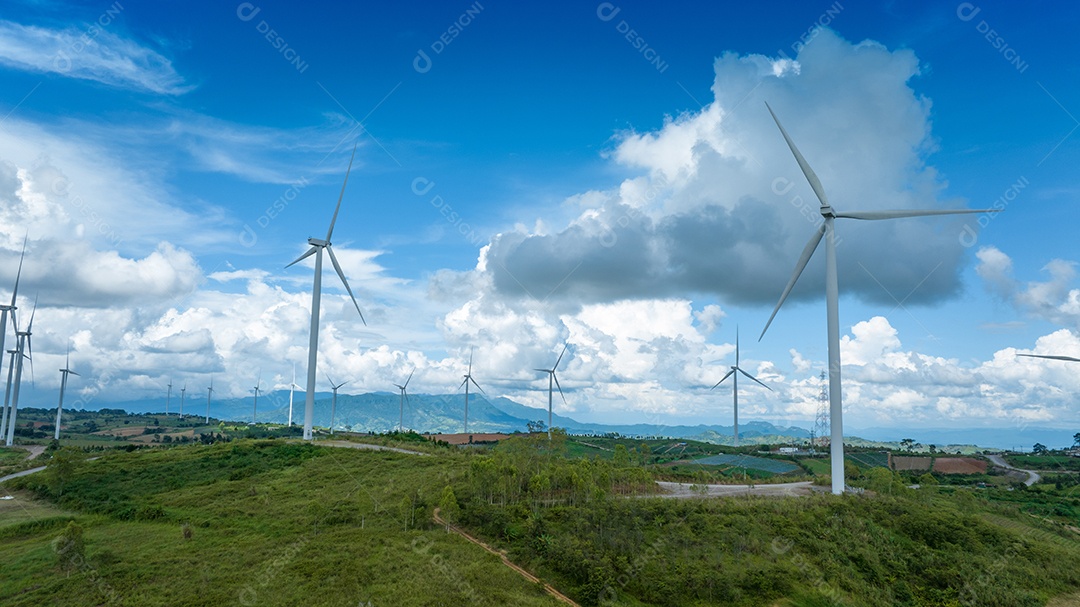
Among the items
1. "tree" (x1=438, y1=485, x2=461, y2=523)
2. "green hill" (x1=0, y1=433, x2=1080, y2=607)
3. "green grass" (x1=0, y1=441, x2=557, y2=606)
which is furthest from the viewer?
"tree" (x1=438, y1=485, x2=461, y2=523)

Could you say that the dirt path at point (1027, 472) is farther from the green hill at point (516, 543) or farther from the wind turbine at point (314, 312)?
the wind turbine at point (314, 312)

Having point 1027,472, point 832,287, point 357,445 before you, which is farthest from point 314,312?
point 1027,472

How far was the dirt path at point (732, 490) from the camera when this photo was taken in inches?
2746

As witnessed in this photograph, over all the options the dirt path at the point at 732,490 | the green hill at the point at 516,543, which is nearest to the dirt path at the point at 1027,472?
the green hill at the point at 516,543

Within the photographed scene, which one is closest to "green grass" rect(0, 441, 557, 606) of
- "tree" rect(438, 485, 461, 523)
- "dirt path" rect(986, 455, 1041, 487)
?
"tree" rect(438, 485, 461, 523)

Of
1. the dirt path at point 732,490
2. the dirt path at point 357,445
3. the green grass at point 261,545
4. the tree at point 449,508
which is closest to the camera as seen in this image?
the green grass at point 261,545

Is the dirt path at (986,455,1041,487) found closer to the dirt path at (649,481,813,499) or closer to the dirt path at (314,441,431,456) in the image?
the dirt path at (649,481,813,499)

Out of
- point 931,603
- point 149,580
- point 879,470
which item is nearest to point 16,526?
point 149,580

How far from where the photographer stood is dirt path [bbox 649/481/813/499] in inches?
2746

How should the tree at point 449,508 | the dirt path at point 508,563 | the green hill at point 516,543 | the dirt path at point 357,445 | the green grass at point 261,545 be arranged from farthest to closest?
the dirt path at point 357,445 → the tree at point 449,508 → the dirt path at point 508,563 → the green hill at point 516,543 → the green grass at point 261,545

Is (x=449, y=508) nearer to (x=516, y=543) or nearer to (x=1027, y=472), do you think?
(x=516, y=543)

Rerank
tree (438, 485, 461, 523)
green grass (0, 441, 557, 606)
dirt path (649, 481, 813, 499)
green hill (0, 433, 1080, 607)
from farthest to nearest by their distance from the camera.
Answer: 1. dirt path (649, 481, 813, 499)
2. tree (438, 485, 461, 523)
3. green hill (0, 433, 1080, 607)
4. green grass (0, 441, 557, 606)

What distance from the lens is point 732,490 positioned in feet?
249

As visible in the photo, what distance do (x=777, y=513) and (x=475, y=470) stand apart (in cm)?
2967
